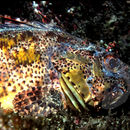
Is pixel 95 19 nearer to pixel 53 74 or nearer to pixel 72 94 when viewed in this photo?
pixel 53 74

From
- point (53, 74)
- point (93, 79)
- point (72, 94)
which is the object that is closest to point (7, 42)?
point (53, 74)

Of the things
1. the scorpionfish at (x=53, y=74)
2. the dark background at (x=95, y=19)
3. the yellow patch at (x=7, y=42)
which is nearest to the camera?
the scorpionfish at (x=53, y=74)

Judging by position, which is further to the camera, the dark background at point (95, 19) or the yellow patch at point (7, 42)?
the dark background at point (95, 19)

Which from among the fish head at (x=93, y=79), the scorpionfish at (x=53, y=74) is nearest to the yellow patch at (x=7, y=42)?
the scorpionfish at (x=53, y=74)

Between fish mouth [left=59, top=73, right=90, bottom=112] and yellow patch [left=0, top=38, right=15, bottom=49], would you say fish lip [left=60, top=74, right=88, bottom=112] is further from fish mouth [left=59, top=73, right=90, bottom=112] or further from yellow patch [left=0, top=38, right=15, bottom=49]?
yellow patch [left=0, top=38, right=15, bottom=49]

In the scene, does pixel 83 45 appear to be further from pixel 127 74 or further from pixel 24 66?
pixel 24 66

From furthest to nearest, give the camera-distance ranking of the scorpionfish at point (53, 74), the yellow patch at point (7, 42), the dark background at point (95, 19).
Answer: the dark background at point (95, 19) < the yellow patch at point (7, 42) < the scorpionfish at point (53, 74)

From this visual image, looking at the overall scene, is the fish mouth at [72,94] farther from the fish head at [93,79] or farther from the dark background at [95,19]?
the dark background at [95,19]

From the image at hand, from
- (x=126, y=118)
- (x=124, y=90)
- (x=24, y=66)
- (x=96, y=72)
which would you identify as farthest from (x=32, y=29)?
(x=126, y=118)
